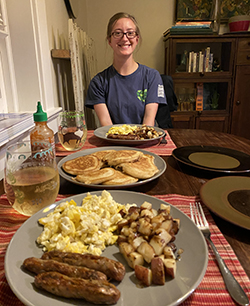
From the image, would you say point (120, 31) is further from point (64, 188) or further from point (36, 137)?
point (64, 188)

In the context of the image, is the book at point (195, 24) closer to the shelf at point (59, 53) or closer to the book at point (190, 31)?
the book at point (190, 31)

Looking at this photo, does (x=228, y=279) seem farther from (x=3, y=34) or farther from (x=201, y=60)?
(x=201, y=60)

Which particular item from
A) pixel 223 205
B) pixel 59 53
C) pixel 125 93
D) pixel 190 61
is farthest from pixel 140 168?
pixel 190 61

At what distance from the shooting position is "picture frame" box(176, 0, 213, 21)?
390 cm

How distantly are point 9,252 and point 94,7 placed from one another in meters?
4.38

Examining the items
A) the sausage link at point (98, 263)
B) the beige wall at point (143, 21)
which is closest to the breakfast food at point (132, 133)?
the sausage link at point (98, 263)

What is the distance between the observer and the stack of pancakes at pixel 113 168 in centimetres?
82

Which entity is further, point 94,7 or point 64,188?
point 94,7

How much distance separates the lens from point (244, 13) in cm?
391

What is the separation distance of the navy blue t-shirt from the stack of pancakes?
4.02ft

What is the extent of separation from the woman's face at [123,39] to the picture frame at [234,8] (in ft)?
8.65

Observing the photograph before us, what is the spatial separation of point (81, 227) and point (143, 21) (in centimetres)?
424

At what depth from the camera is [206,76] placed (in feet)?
12.6

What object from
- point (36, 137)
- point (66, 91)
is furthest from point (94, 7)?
point (36, 137)
